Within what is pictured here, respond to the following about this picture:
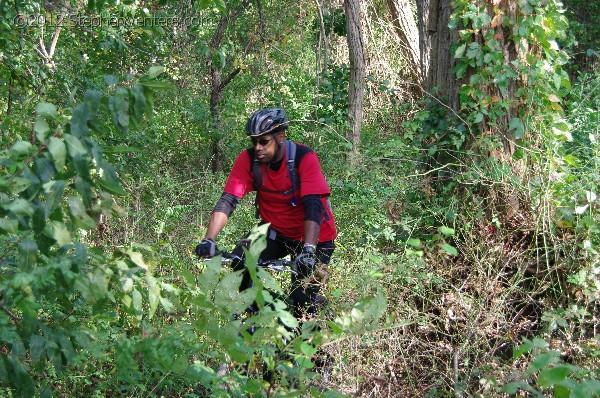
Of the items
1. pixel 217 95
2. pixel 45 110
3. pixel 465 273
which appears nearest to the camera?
pixel 45 110

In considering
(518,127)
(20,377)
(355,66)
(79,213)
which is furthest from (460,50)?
(355,66)

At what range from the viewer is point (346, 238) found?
7.29 m

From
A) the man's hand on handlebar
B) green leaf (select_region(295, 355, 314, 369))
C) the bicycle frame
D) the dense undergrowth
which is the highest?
the man's hand on handlebar

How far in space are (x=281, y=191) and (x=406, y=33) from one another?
8.35 metres

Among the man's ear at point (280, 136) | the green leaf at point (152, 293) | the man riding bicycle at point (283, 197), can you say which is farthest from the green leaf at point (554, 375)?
the man's ear at point (280, 136)

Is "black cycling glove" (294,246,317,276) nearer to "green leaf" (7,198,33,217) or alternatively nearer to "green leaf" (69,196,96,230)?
"green leaf" (69,196,96,230)

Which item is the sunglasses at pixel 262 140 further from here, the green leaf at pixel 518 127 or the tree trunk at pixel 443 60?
the green leaf at pixel 518 127

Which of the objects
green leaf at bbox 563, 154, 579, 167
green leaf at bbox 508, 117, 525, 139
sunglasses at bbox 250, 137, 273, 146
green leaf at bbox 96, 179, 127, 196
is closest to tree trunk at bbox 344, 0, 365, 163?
green leaf at bbox 508, 117, 525, 139

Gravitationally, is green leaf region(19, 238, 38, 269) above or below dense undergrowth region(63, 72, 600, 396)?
above

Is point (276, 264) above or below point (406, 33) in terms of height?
below

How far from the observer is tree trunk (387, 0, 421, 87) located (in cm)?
1329

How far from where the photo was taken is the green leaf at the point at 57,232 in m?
2.89

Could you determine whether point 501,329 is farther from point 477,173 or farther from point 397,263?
point 477,173

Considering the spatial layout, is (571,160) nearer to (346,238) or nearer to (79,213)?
(346,238)
